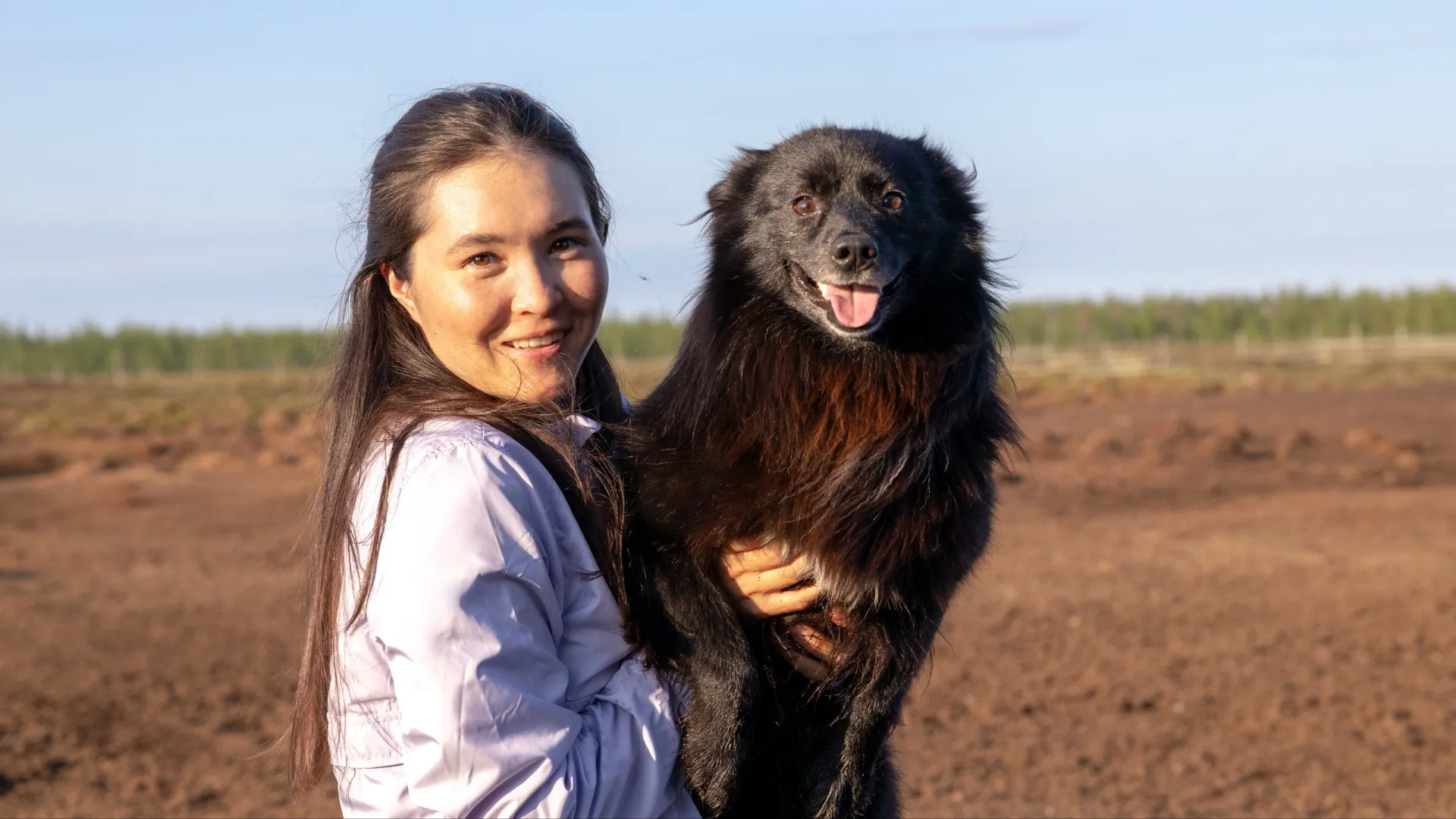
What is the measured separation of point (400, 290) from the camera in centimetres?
267

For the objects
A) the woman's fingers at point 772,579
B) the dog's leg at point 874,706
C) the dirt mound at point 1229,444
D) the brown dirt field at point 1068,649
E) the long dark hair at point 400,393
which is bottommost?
the brown dirt field at point 1068,649

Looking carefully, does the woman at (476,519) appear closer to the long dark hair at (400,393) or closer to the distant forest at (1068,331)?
the long dark hair at (400,393)

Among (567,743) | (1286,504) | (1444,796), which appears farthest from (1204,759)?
(1286,504)

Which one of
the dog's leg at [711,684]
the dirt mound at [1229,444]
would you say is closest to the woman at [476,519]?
the dog's leg at [711,684]

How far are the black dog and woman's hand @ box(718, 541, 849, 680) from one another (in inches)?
1.3

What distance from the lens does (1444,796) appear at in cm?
622

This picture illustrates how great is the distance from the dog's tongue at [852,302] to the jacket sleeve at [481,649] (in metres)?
1.08

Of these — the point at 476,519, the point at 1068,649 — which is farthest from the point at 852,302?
the point at 1068,649

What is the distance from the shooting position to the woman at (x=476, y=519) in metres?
2.07

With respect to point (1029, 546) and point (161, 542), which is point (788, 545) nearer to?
point (1029, 546)

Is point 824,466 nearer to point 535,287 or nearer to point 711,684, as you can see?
point 711,684

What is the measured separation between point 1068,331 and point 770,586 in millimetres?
61790

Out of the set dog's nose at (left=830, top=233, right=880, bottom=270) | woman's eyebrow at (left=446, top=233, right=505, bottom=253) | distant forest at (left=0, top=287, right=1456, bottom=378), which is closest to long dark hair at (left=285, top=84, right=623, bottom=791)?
woman's eyebrow at (left=446, top=233, right=505, bottom=253)

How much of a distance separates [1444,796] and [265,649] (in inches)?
258
